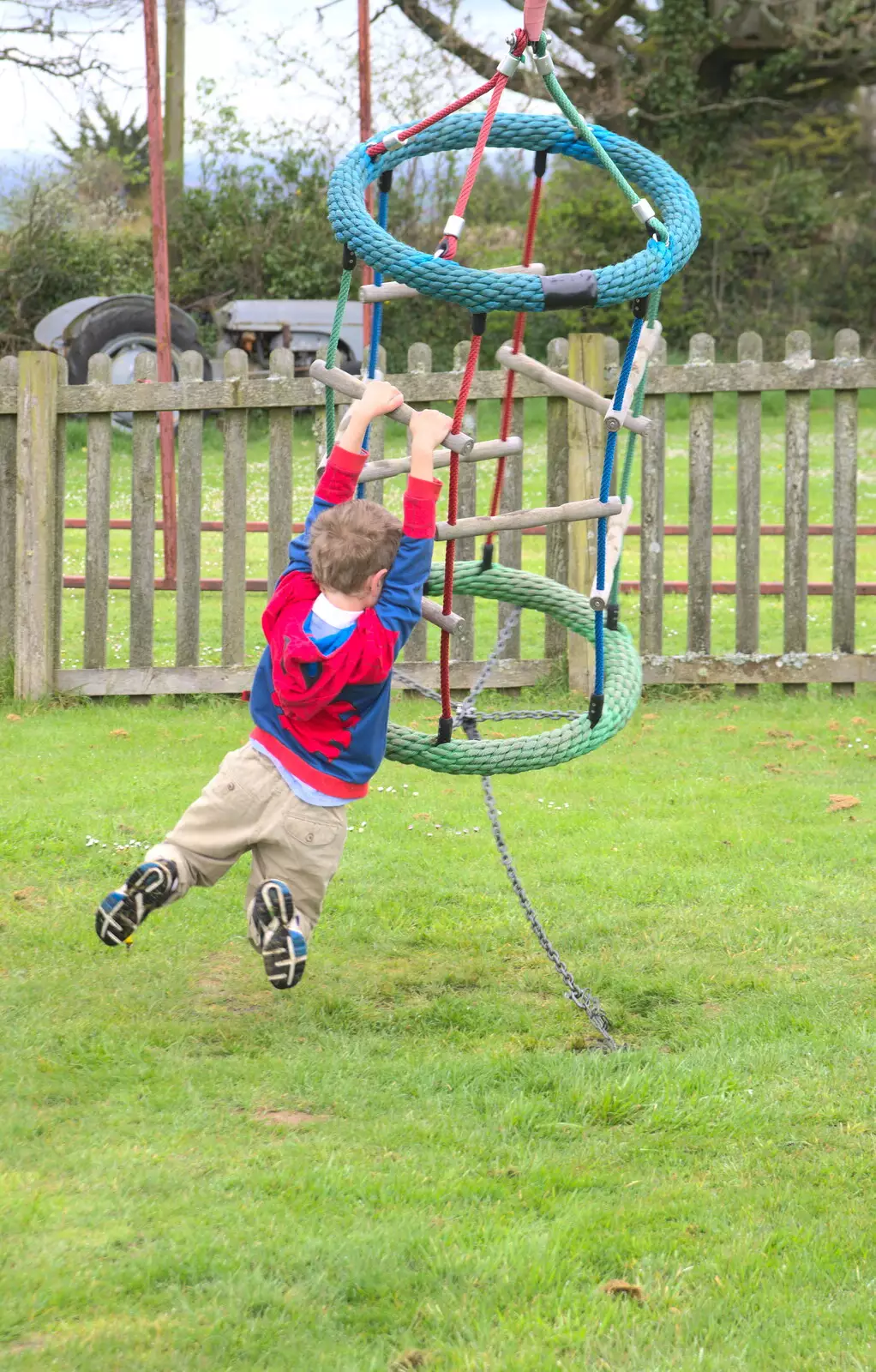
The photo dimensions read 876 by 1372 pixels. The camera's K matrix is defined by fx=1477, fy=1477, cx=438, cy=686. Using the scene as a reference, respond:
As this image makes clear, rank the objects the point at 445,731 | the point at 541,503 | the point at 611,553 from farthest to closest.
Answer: the point at 541,503, the point at 611,553, the point at 445,731

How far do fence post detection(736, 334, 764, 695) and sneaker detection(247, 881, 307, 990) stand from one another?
195 inches

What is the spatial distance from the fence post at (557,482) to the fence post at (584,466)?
47 mm

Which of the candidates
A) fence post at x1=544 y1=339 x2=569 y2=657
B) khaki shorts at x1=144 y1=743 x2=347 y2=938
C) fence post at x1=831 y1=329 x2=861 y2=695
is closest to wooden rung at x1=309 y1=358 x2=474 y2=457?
khaki shorts at x1=144 y1=743 x2=347 y2=938

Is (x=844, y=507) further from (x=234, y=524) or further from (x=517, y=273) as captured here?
(x=517, y=273)

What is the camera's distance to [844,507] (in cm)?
795

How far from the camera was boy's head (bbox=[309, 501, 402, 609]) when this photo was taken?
3414mm

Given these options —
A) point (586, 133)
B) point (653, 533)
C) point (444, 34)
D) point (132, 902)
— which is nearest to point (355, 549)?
point (132, 902)

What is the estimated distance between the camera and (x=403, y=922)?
4746 mm

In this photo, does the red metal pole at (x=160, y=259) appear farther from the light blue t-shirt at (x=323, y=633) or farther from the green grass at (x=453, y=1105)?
the light blue t-shirt at (x=323, y=633)

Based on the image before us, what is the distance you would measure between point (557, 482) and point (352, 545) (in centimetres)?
461

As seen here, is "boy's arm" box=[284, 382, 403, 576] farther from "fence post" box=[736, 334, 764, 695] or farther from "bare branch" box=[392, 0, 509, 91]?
"bare branch" box=[392, 0, 509, 91]

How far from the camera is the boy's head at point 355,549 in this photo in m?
3.41

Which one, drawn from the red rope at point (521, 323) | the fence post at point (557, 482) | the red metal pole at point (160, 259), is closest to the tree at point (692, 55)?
the red metal pole at point (160, 259)

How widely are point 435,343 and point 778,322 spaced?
5534 mm
